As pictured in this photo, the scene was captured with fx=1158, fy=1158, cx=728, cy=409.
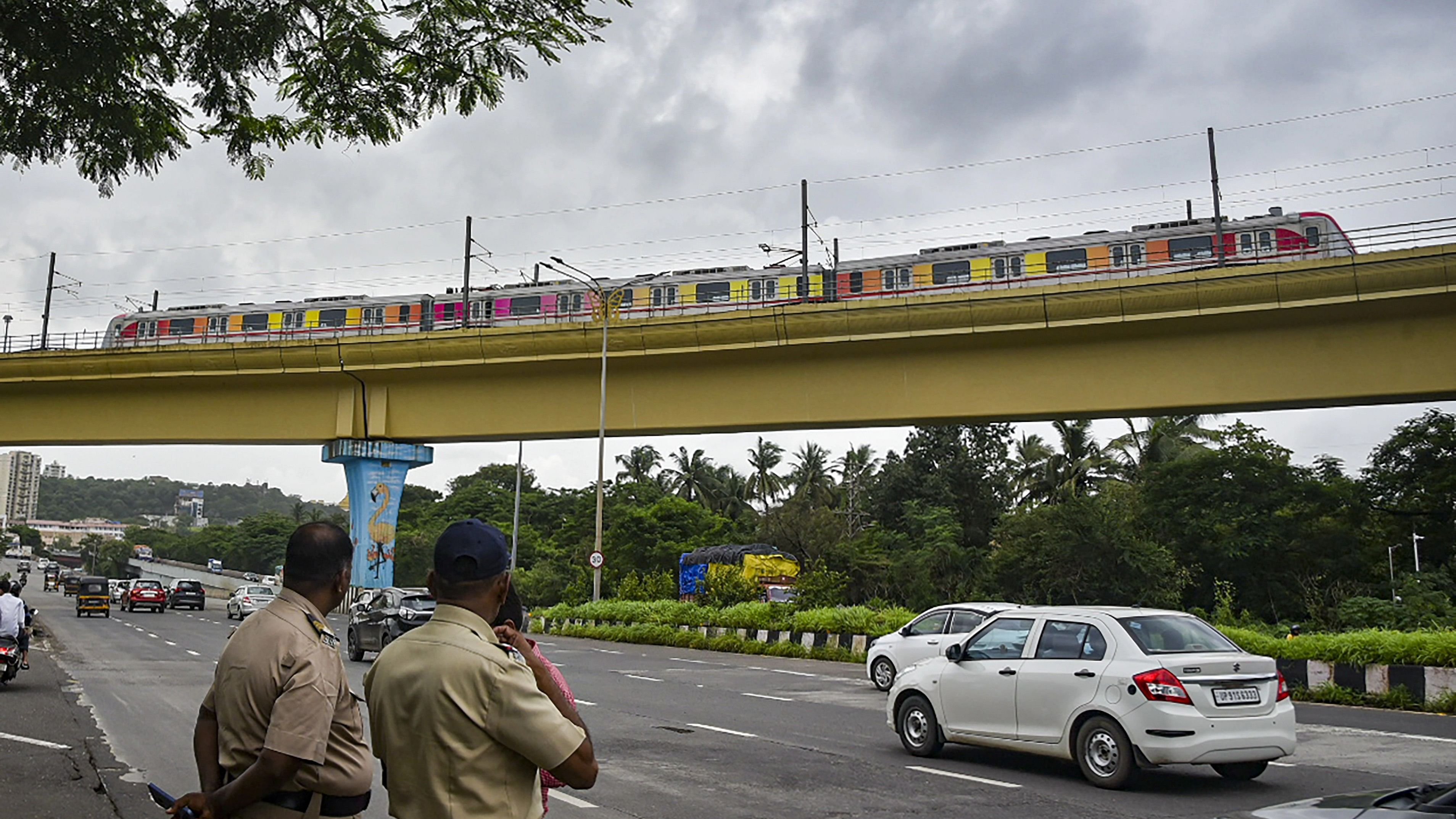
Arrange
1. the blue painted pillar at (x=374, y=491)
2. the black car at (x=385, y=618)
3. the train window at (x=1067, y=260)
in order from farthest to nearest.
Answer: the blue painted pillar at (x=374, y=491)
the train window at (x=1067, y=260)
the black car at (x=385, y=618)

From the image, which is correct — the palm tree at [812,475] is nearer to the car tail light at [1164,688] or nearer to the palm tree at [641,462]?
the palm tree at [641,462]

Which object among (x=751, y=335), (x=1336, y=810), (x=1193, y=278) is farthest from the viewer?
(x=751, y=335)

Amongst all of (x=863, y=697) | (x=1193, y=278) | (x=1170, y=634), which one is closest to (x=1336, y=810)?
(x=1170, y=634)

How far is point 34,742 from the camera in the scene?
11.3 m

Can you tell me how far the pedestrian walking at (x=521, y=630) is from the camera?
10.5 ft

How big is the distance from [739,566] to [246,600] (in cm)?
1841

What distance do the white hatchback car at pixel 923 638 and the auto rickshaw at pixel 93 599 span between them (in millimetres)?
37801

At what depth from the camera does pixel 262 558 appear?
10831 cm

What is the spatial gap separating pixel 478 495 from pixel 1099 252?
63.4 metres

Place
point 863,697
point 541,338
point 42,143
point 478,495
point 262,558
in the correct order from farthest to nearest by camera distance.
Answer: point 262,558
point 478,495
point 541,338
point 863,697
point 42,143

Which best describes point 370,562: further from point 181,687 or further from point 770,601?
point 181,687

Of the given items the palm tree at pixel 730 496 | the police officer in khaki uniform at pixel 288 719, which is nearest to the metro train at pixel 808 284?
the police officer in khaki uniform at pixel 288 719

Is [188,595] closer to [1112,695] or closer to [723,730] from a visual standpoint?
[723,730]

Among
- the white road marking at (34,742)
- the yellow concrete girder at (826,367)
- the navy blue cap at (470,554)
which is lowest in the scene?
the white road marking at (34,742)
